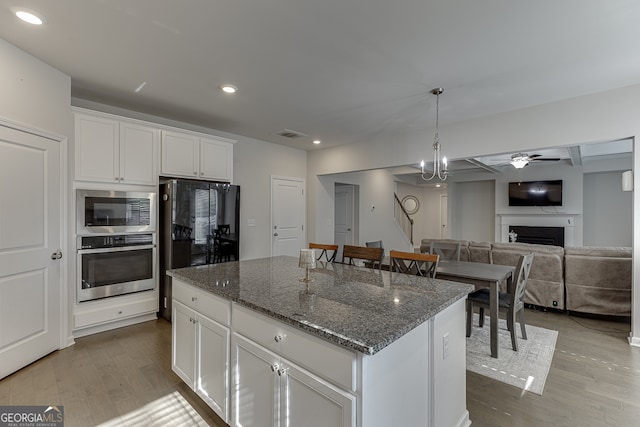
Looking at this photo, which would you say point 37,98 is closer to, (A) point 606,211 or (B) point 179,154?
(B) point 179,154

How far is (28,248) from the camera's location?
252 cm

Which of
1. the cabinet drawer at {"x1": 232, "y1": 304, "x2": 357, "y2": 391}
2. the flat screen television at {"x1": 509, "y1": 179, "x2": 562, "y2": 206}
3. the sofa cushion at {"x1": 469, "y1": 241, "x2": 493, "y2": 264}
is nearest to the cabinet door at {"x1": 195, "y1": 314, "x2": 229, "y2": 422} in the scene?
the cabinet drawer at {"x1": 232, "y1": 304, "x2": 357, "y2": 391}

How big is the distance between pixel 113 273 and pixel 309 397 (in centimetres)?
302

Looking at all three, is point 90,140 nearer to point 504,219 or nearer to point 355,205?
point 355,205

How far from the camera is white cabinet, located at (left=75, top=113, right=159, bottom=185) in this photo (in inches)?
120

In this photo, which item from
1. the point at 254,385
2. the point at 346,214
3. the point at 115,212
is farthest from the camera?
the point at 346,214

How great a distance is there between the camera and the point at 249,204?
5.04 m

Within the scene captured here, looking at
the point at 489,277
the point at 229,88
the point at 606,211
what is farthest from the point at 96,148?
the point at 606,211

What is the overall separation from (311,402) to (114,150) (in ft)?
11.0

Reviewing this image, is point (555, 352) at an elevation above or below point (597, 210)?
below

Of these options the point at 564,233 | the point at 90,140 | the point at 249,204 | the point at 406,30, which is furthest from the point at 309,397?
the point at 564,233

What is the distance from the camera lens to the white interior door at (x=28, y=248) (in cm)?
235

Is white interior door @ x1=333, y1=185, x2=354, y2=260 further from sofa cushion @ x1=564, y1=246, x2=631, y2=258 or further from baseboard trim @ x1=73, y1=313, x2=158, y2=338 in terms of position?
baseboard trim @ x1=73, y1=313, x2=158, y2=338

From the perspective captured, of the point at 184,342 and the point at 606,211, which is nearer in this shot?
the point at 184,342
